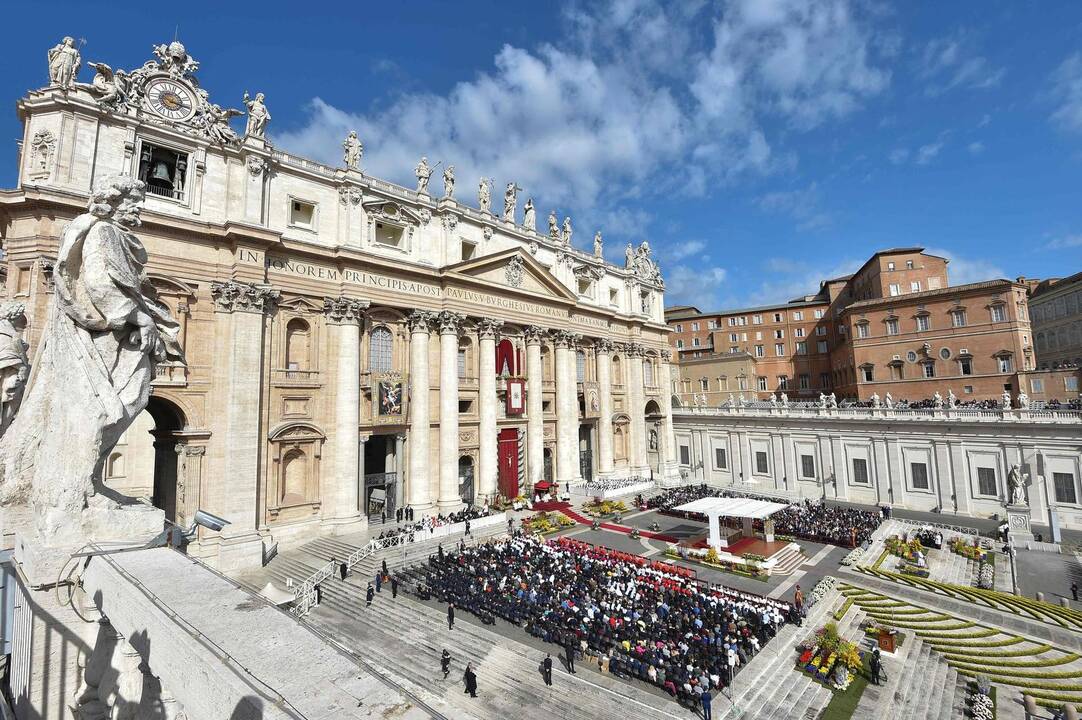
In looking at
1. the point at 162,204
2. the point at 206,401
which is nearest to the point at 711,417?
the point at 206,401

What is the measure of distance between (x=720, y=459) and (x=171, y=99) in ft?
148

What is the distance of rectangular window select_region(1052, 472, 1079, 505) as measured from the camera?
28.0 m

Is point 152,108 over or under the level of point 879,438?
over

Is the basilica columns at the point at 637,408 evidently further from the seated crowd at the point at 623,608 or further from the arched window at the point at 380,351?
the arched window at the point at 380,351

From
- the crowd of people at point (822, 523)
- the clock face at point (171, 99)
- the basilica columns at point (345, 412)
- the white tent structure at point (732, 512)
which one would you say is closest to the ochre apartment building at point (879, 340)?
the crowd of people at point (822, 523)

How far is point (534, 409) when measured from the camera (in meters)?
36.6

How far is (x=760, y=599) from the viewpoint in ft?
61.3

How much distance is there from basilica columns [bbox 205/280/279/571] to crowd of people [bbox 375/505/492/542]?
5.85 meters

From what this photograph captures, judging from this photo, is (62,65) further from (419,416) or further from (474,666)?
(474,666)

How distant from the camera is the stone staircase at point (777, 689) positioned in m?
12.9

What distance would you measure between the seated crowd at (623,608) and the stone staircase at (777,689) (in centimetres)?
36

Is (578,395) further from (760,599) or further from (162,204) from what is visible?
(162,204)

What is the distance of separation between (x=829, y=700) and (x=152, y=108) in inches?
1359

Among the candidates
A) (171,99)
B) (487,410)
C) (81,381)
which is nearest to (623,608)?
(81,381)
